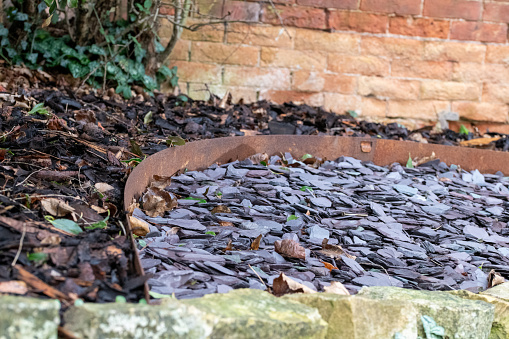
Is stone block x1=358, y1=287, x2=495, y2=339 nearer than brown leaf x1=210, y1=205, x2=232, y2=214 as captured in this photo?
Yes

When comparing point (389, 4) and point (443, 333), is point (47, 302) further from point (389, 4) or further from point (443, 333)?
point (389, 4)

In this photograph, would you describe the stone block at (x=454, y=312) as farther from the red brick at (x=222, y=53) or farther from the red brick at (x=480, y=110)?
the red brick at (x=480, y=110)

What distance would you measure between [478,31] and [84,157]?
13.3 ft

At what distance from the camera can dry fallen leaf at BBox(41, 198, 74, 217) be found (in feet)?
5.34

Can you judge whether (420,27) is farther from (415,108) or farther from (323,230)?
(323,230)

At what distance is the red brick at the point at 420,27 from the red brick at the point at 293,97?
Answer: 920 millimetres

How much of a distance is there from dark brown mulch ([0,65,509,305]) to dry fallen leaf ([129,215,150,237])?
70mm

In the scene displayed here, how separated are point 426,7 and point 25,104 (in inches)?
142

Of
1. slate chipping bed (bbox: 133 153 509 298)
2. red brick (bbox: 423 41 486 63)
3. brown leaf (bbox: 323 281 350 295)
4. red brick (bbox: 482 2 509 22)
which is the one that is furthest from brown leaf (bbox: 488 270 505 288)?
red brick (bbox: 482 2 509 22)

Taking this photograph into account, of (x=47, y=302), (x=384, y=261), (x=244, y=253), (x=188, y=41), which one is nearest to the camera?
(x=47, y=302)

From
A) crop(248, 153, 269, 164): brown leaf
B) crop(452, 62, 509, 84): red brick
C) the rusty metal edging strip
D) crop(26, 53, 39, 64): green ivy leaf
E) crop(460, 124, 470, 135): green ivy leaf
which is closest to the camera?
the rusty metal edging strip

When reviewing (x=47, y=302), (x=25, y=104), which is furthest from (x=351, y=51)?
(x=47, y=302)

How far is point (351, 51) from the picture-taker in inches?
189

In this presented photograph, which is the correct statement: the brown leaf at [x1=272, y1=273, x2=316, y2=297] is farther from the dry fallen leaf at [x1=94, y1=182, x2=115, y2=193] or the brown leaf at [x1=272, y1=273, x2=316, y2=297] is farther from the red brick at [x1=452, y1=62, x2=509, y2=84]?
the red brick at [x1=452, y1=62, x2=509, y2=84]
